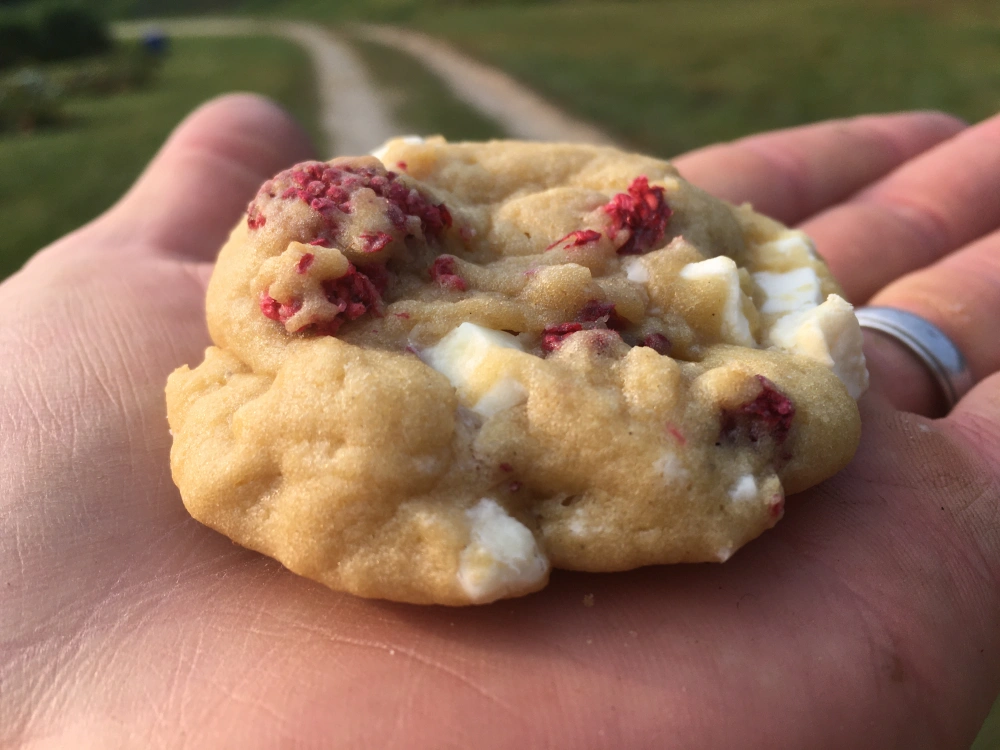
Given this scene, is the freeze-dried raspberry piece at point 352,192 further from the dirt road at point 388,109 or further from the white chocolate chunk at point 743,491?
the dirt road at point 388,109

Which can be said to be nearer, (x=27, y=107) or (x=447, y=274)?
(x=447, y=274)

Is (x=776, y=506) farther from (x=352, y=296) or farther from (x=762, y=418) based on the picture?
(x=352, y=296)

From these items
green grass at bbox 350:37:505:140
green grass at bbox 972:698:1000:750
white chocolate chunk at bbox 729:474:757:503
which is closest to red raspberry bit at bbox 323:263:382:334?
white chocolate chunk at bbox 729:474:757:503

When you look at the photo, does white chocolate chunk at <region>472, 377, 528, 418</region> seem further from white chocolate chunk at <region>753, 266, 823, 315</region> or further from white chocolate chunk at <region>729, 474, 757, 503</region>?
white chocolate chunk at <region>753, 266, 823, 315</region>

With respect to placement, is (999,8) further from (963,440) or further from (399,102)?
(963,440)

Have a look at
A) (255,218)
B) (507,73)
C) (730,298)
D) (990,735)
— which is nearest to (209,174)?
(255,218)

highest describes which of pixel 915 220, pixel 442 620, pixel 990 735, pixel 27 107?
pixel 442 620
